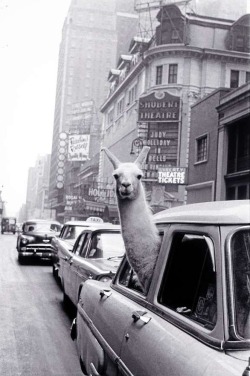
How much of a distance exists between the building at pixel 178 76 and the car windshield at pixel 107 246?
3433 cm

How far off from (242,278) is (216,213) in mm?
452

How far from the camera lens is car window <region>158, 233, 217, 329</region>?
9.32 feet

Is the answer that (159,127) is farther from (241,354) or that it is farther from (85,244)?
(241,354)

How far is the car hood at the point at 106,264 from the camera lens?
6.76 meters

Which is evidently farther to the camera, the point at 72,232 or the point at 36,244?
the point at 36,244

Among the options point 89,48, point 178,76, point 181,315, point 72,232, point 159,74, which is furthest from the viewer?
point 89,48

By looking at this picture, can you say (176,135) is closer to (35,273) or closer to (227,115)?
(227,115)

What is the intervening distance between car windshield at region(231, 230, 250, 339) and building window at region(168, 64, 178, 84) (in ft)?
150

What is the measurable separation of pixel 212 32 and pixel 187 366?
163 feet

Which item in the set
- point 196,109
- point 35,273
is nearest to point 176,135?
point 196,109

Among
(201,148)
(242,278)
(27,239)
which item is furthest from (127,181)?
(201,148)

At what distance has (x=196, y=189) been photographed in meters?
28.1

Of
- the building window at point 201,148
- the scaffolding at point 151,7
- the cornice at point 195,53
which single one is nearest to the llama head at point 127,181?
the building window at point 201,148

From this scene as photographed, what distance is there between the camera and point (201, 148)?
28344 mm
